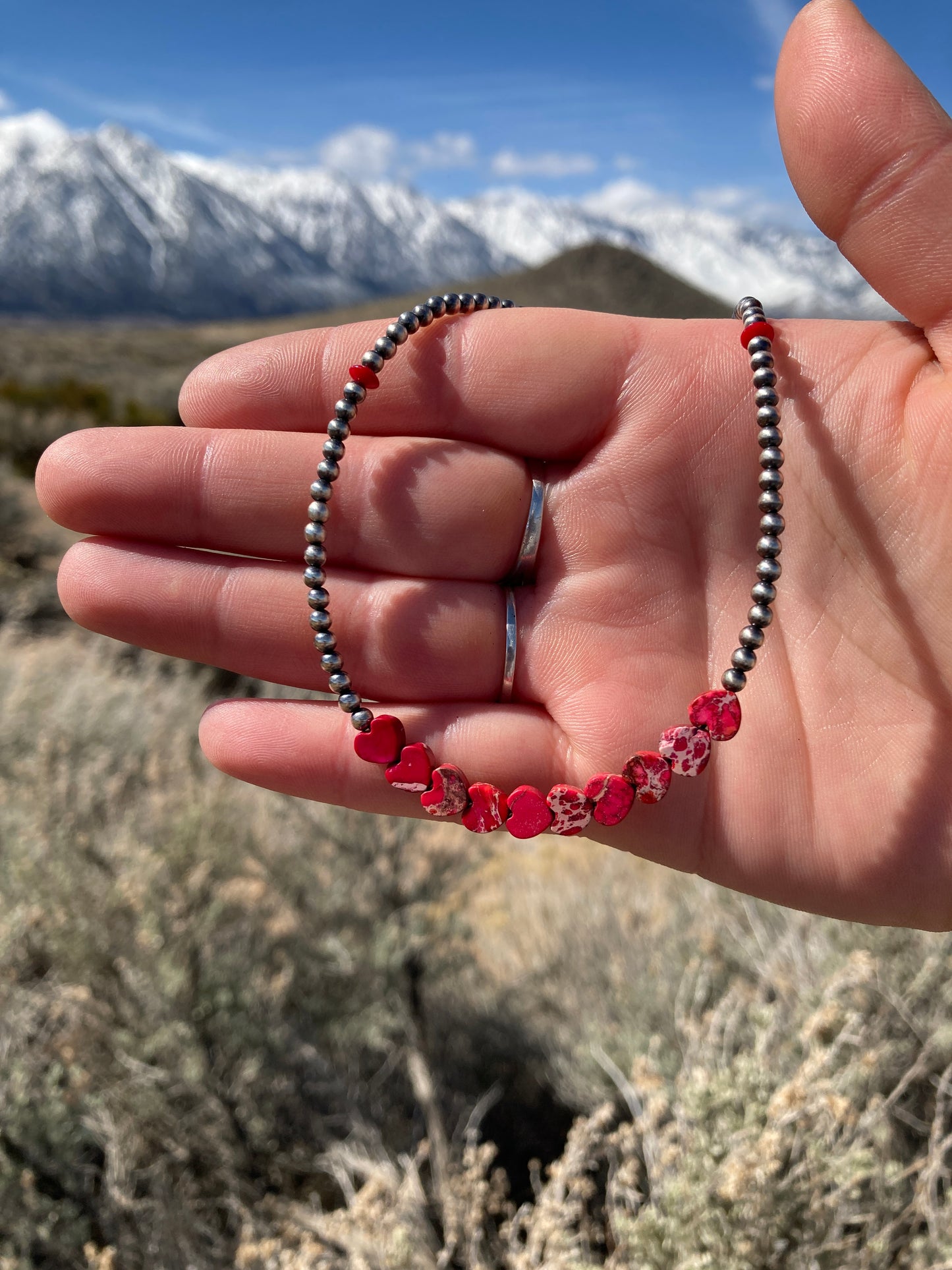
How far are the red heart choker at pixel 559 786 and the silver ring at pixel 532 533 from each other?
49 centimetres

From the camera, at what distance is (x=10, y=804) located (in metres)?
4.13

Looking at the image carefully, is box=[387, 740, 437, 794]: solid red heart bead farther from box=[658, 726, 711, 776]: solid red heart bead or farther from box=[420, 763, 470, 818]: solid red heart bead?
box=[658, 726, 711, 776]: solid red heart bead

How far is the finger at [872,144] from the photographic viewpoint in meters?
1.73

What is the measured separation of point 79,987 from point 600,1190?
2072mm

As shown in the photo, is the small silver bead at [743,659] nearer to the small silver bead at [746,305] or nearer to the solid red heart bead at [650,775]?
the solid red heart bead at [650,775]

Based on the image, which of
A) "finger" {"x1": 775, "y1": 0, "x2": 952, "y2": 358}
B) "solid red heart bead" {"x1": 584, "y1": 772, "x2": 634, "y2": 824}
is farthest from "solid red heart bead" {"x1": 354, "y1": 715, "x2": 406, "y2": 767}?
"finger" {"x1": 775, "y1": 0, "x2": 952, "y2": 358}

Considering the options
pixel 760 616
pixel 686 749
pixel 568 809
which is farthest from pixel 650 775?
pixel 760 616

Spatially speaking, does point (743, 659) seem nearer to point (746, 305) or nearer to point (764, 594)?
point (764, 594)

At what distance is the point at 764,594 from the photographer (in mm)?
1902

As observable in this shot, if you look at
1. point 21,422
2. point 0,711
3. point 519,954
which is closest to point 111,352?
point 21,422

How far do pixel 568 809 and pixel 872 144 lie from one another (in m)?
1.56

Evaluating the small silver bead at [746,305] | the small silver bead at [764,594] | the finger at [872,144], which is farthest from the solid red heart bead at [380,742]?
the finger at [872,144]

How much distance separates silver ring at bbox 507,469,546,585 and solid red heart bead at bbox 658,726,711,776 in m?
0.56

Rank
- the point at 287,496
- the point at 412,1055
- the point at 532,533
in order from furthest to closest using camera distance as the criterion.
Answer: the point at 412,1055 < the point at 532,533 < the point at 287,496
